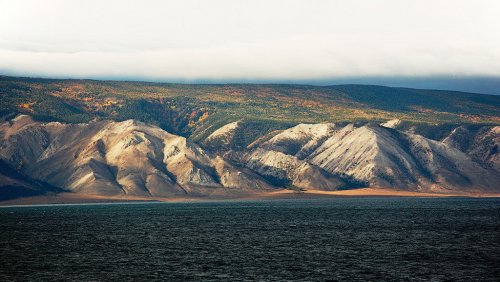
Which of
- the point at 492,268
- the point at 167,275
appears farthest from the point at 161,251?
the point at 492,268

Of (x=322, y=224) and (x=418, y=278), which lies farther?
(x=322, y=224)

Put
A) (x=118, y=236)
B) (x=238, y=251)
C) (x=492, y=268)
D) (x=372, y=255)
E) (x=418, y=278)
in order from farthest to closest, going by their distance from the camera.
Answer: (x=118, y=236) < (x=238, y=251) < (x=372, y=255) < (x=492, y=268) < (x=418, y=278)

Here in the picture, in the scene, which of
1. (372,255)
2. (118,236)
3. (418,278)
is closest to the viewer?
(418,278)

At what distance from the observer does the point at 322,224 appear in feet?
631

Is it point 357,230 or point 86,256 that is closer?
point 86,256

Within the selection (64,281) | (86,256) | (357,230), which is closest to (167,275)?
(64,281)

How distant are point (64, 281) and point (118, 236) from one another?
217 feet

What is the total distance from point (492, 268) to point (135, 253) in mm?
52472

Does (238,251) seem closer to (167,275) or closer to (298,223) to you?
(167,275)

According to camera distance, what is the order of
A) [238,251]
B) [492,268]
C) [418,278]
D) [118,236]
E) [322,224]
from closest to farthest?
[418,278], [492,268], [238,251], [118,236], [322,224]

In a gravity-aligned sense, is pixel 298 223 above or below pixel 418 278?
below

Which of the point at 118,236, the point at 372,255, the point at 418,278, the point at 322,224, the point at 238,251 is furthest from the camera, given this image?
the point at 322,224

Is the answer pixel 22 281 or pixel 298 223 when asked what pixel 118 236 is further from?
pixel 22 281

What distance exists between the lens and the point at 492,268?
103 metres
